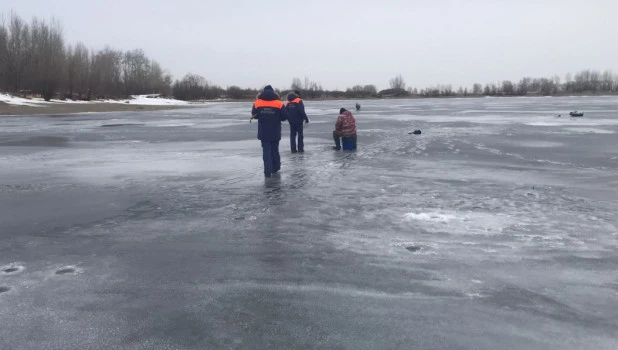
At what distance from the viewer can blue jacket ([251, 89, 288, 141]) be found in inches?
405

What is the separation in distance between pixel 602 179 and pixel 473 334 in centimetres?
769

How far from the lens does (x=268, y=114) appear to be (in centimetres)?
1035

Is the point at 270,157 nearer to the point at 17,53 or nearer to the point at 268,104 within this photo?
the point at 268,104

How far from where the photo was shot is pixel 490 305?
3.98 meters

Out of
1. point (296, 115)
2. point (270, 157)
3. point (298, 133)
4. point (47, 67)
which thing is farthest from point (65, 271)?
point (47, 67)

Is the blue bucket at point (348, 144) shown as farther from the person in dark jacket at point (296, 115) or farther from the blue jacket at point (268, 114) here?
the blue jacket at point (268, 114)

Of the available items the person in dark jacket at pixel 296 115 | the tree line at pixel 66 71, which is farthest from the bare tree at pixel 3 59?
the person in dark jacket at pixel 296 115

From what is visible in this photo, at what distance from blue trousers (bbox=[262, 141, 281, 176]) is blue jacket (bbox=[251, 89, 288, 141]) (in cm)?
13

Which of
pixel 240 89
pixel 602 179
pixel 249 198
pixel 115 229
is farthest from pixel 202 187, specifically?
pixel 240 89

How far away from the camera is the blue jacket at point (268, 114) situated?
33.7 ft

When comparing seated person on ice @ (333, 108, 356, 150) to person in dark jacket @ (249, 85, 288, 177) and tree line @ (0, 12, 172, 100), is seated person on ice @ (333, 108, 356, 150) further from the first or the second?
tree line @ (0, 12, 172, 100)

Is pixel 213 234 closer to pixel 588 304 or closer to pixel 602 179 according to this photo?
pixel 588 304

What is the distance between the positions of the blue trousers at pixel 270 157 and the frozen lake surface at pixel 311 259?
0.99 ft

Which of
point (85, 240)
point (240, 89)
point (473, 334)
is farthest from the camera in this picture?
point (240, 89)
